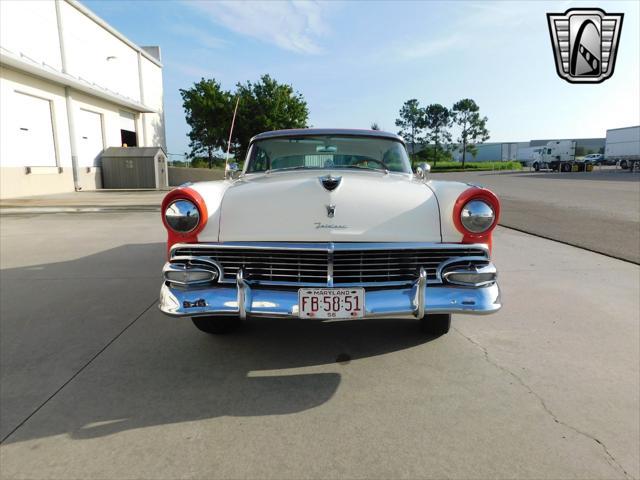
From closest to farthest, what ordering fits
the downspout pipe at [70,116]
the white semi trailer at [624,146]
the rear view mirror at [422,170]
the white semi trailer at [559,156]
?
the rear view mirror at [422,170] < the downspout pipe at [70,116] < the white semi trailer at [624,146] < the white semi trailer at [559,156]

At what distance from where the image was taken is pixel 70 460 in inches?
67.7

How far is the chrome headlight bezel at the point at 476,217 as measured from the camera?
2.26 metres

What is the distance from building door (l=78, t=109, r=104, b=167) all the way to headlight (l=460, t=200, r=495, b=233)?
17830mm

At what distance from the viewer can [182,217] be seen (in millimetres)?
2277

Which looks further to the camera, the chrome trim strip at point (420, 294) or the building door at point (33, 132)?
the building door at point (33, 132)

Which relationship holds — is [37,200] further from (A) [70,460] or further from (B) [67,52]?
(A) [70,460]

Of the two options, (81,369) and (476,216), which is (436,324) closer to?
(476,216)

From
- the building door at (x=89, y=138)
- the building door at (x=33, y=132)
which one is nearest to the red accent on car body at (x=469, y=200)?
the building door at (x=33, y=132)

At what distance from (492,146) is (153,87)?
245ft

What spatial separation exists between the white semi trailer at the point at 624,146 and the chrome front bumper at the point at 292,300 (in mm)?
39516

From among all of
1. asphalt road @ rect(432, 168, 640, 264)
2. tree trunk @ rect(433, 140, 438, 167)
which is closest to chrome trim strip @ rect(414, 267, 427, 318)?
asphalt road @ rect(432, 168, 640, 264)

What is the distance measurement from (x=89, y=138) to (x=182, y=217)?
1826 centimetres

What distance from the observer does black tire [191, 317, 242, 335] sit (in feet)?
9.38

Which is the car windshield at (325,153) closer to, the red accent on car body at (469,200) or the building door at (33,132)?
the red accent on car body at (469,200)
